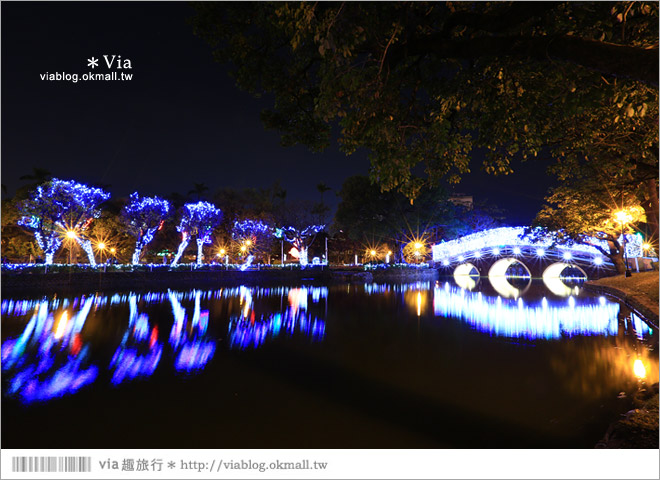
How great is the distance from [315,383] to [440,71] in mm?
6018

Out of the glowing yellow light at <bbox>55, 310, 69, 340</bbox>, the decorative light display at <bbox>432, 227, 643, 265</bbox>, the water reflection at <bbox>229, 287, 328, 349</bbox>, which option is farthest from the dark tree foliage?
the glowing yellow light at <bbox>55, 310, 69, 340</bbox>

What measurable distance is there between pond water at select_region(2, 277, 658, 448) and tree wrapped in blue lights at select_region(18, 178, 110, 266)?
19.5 metres

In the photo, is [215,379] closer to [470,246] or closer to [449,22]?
[449,22]

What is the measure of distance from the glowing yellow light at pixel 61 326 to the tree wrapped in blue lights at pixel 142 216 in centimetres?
2063

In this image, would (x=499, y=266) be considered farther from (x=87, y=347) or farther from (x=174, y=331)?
(x=87, y=347)

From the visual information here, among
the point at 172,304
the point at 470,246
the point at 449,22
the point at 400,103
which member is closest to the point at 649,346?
the point at 400,103

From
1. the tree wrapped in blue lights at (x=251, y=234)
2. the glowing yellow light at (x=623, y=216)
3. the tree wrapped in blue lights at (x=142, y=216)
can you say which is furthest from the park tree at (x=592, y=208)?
the tree wrapped in blue lights at (x=142, y=216)

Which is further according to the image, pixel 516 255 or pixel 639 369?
pixel 516 255

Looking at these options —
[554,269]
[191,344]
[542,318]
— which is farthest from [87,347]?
[554,269]

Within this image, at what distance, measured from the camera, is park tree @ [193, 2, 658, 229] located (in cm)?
464

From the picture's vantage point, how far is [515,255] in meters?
47.3

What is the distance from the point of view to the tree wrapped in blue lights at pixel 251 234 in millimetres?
40000

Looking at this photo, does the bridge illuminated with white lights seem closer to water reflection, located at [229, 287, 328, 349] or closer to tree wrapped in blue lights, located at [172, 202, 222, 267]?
tree wrapped in blue lights, located at [172, 202, 222, 267]

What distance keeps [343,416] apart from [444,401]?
1.54 metres
